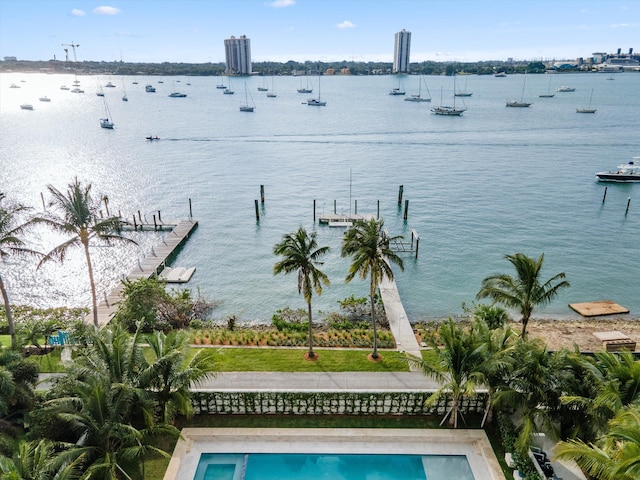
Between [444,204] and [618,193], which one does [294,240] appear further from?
[618,193]

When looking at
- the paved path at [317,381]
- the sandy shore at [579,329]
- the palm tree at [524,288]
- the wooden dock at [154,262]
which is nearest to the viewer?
the paved path at [317,381]

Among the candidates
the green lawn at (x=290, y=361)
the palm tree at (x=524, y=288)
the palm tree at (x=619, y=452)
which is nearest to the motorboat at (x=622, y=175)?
the palm tree at (x=524, y=288)

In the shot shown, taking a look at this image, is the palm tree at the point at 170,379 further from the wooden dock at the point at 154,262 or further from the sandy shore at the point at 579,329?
the sandy shore at the point at 579,329

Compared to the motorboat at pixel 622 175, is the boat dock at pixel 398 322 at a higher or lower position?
lower

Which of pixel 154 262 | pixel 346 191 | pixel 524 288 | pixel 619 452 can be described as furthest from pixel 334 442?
pixel 346 191

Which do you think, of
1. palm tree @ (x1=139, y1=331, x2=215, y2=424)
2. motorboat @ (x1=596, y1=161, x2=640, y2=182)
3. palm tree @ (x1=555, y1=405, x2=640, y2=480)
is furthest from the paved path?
motorboat @ (x1=596, y1=161, x2=640, y2=182)

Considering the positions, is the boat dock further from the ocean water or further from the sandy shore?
the sandy shore

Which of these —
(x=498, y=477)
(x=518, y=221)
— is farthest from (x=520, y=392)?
(x=518, y=221)
